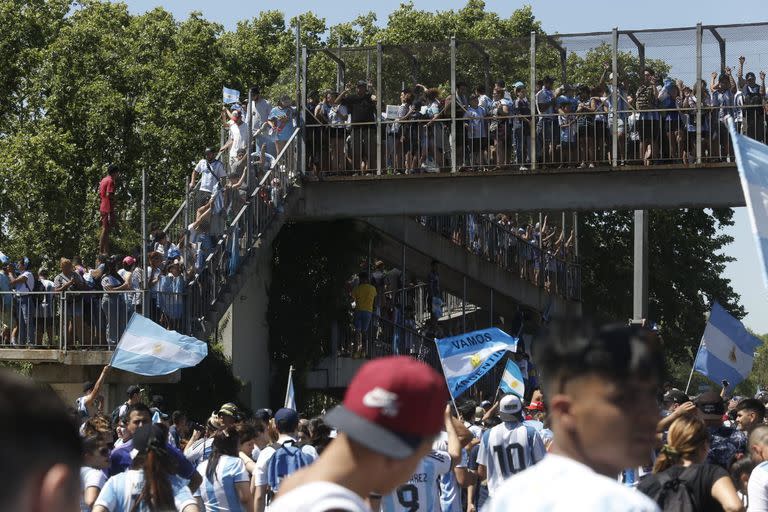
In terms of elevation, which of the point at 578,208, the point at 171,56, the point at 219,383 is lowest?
the point at 219,383

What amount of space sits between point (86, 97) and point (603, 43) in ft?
63.0

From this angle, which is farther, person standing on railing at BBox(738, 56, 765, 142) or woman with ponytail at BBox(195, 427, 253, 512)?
person standing on railing at BBox(738, 56, 765, 142)

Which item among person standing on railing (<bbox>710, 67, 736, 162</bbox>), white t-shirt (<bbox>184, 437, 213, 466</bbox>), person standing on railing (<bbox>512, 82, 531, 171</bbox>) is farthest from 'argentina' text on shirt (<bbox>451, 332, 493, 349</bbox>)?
person standing on railing (<bbox>710, 67, 736, 162</bbox>)

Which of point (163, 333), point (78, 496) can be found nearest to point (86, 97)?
point (163, 333)

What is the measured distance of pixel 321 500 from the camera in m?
3.46

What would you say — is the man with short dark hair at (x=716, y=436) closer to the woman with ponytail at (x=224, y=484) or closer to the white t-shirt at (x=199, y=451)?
the woman with ponytail at (x=224, y=484)

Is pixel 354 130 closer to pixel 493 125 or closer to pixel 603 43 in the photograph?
pixel 493 125

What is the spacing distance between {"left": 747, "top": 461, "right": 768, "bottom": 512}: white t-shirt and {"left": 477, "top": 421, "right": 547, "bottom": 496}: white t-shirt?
15.3 ft

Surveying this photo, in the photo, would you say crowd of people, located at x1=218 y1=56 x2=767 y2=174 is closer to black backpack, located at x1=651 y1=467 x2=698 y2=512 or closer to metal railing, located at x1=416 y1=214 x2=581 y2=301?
metal railing, located at x1=416 y1=214 x2=581 y2=301

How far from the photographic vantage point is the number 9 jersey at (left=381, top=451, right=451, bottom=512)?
35.4 ft

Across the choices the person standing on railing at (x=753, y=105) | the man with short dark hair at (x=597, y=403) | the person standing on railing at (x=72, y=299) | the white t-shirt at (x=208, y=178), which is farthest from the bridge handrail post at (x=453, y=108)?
the man with short dark hair at (x=597, y=403)

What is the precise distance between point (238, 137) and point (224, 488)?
15961 mm

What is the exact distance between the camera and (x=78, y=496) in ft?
8.26

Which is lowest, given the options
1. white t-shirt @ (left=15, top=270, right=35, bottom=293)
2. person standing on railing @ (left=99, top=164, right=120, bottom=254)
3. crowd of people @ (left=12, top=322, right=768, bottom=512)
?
crowd of people @ (left=12, top=322, right=768, bottom=512)
